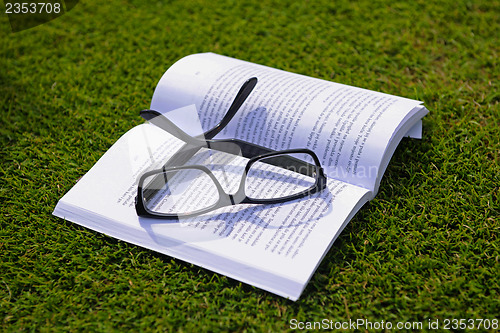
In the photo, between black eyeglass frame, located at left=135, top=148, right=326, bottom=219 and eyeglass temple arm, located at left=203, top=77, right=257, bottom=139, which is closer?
black eyeglass frame, located at left=135, top=148, right=326, bottom=219

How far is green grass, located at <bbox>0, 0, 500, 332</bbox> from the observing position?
126 centimetres

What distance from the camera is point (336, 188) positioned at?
147 centimetres

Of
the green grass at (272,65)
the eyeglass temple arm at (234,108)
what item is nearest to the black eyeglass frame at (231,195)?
the green grass at (272,65)

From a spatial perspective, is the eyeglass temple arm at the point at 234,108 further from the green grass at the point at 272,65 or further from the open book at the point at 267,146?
the green grass at the point at 272,65

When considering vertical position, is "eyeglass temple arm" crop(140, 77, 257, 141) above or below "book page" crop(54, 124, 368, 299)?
above

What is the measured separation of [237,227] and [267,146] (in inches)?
14.6

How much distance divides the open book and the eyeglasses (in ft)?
0.12

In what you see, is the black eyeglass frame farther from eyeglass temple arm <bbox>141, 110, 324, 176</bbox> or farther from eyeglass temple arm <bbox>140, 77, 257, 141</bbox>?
eyeglass temple arm <bbox>140, 77, 257, 141</bbox>

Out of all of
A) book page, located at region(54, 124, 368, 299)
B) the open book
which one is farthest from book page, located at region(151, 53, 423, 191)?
book page, located at region(54, 124, 368, 299)

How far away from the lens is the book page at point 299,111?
1.52 meters

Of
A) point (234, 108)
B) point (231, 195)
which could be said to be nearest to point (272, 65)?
point (234, 108)

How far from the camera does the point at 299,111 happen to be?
1636 millimetres

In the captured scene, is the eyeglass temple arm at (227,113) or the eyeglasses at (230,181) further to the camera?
the eyeglass temple arm at (227,113)

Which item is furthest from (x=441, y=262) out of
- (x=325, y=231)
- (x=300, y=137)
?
(x=300, y=137)
